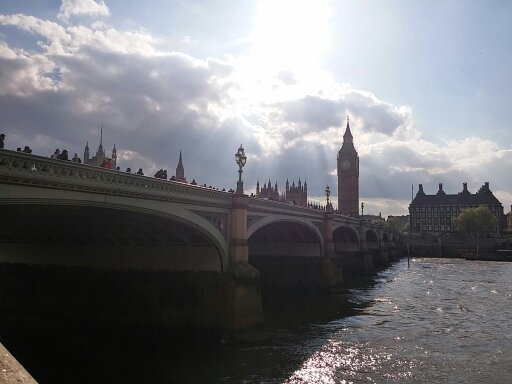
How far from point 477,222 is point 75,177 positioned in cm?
12595

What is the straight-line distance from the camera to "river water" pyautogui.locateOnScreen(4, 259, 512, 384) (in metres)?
15.6

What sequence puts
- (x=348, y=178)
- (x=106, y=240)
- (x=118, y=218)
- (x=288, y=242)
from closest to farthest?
(x=118, y=218) → (x=106, y=240) → (x=288, y=242) → (x=348, y=178)

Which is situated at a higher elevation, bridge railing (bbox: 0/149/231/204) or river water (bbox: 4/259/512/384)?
bridge railing (bbox: 0/149/231/204)

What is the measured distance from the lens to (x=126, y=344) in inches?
810

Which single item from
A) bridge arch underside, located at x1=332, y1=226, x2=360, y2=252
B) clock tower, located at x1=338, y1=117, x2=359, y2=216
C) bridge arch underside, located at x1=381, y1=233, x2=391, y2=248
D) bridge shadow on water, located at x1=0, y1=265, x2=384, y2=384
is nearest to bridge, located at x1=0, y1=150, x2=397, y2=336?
bridge shadow on water, located at x1=0, y1=265, x2=384, y2=384

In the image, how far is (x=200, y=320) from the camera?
20812mm

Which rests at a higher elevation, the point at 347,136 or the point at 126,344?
the point at 347,136

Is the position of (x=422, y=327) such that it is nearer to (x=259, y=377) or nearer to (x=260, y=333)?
(x=260, y=333)

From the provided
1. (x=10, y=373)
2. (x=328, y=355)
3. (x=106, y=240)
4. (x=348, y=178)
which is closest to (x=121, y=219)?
(x=106, y=240)

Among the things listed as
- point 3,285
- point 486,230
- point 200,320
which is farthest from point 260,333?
point 486,230

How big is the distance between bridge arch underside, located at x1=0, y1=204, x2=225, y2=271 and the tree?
117 m

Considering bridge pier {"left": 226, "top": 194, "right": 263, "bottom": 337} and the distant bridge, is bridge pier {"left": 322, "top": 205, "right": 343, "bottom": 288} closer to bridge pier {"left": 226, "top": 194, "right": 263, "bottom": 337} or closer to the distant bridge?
the distant bridge

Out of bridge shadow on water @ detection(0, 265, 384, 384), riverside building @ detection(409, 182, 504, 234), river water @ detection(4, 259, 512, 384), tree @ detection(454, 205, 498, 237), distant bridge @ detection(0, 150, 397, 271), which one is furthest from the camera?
riverside building @ detection(409, 182, 504, 234)

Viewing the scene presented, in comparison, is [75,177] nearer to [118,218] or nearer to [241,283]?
[118,218]
